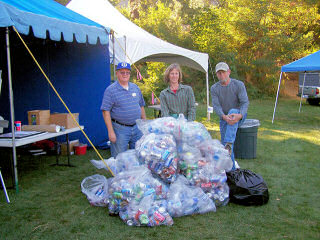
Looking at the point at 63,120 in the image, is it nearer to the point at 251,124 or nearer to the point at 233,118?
the point at 233,118

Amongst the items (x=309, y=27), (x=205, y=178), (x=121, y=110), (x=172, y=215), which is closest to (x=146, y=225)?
(x=172, y=215)

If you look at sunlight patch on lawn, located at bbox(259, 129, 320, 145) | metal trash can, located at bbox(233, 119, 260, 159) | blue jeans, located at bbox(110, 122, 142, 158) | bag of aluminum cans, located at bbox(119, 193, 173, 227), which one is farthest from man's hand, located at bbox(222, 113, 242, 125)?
sunlight patch on lawn, located at bbox(259, 129, 320, 145)

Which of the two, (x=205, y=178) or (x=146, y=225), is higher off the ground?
(x=205, y=178)

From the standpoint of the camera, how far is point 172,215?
10.2 feet

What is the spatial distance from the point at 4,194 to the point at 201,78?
616 inches

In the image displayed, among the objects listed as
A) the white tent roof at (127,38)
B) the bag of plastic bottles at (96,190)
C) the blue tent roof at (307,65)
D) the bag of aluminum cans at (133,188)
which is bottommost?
the bag of plastic bottles at (96,190)

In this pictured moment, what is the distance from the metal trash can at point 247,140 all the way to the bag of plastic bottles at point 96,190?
8.93 ft

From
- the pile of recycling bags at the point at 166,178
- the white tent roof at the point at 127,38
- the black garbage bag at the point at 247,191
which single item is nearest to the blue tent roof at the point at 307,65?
the white tent roof at the point at 127,38

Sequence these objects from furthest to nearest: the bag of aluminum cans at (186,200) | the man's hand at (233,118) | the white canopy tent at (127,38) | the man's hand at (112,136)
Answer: the white canopy tent at (127,38) → the man's hand at (233,118) → the man's hand at (112,136) → the bag of aluminum cans at (186,200)

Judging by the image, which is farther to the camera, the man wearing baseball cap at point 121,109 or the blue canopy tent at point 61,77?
the blue canopy tent at point 61,77

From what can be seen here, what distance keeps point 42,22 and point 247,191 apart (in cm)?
321

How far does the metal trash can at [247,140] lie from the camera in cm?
532

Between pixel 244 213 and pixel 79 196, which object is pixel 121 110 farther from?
pixel 244 213

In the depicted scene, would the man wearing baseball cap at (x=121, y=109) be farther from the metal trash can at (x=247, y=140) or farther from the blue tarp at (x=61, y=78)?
the blue tarp at (x=61, y=78)
